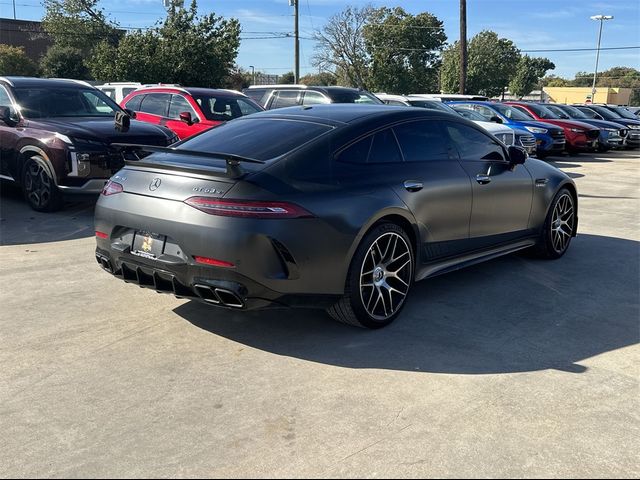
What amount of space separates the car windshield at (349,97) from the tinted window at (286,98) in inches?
35.8

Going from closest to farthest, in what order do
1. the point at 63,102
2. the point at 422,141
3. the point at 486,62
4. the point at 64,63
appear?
the point at 422,141 → the point at 63,102 → the point at 64,63 → the point at 486,62

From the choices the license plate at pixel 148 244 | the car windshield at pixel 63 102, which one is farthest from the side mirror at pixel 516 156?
the car windshield at pixel 63 102

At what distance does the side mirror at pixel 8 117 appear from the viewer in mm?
8333

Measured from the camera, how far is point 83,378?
11.8 ft

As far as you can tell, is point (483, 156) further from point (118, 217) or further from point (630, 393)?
point (118, 217)

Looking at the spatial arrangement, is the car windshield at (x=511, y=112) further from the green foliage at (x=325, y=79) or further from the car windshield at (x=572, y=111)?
the green foliage at (x=325, y=79)

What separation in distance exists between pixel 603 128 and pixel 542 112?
2.40m

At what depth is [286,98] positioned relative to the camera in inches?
552

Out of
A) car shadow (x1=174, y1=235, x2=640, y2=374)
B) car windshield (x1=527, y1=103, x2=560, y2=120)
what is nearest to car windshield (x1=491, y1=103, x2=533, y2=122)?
car windshield (x1=527, y1=103, x2=560, y2=120)

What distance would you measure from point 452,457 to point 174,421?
4.64 ft

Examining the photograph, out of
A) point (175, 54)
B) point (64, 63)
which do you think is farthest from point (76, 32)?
point (175, 54)

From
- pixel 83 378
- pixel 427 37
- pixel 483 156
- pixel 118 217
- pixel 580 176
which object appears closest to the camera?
pixel 83 378

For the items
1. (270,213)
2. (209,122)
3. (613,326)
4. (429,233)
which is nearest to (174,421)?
(270,213)

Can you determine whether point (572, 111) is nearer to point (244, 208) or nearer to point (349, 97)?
point (349, 97)
